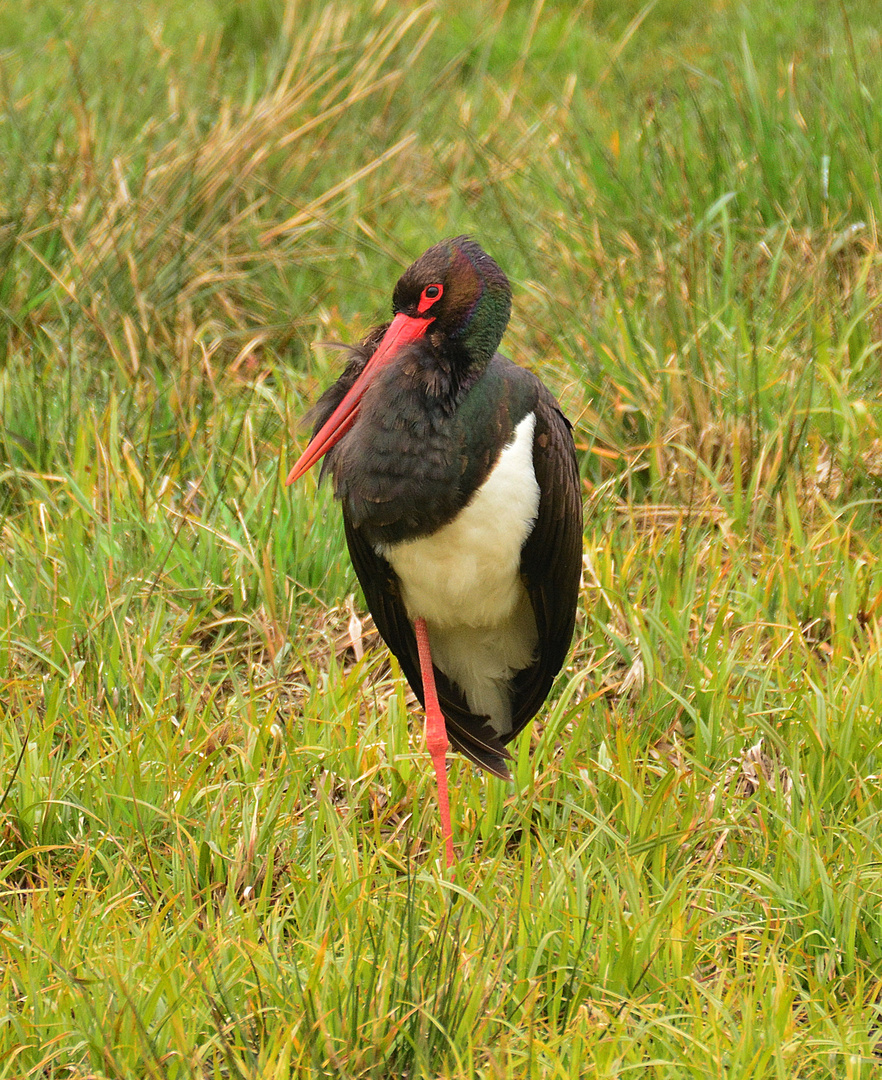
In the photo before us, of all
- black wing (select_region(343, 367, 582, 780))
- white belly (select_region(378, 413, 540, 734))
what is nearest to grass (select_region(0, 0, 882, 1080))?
black wing (select_region(343, 367, 582, 780))

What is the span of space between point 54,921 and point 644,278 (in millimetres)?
2840

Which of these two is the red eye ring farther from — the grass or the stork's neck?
the grass

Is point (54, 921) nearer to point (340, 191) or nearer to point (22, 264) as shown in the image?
point (22, 264)

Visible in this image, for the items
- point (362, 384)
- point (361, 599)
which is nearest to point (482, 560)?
point (362, 384)

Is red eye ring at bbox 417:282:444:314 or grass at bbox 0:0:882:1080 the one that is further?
red eye ring at bbox 417:282:444:314

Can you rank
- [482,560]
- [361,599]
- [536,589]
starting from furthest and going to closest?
[361,599] < [536,589] < [482,560]

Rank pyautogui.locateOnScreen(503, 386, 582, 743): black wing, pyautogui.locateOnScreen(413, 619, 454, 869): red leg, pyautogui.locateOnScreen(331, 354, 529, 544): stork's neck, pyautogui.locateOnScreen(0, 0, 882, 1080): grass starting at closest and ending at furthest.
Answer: pyautogui.locateOnScreen(0, 0, 882, 1080): grass
pyautogui.locateOnScreen(331, 354, 529, 544): stork's neck
pyautogui.locateOnScreen(503, 386, 582, 743): black wing
pyautogui.locateOnScreen(413, 619, 454, 869): red leg

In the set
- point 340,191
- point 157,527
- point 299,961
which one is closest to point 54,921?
point 299,961

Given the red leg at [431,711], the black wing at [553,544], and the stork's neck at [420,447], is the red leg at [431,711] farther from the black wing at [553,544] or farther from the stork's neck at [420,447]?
the stork's neck at [420,447]

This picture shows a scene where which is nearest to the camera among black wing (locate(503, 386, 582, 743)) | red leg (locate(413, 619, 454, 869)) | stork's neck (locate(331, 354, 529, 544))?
stork's neck (locate(331, 354, 529, 544))

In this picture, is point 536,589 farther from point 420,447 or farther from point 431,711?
point 420,447

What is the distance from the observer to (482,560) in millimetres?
2598

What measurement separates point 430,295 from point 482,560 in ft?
1.67

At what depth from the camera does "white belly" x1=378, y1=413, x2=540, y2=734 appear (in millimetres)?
2535
